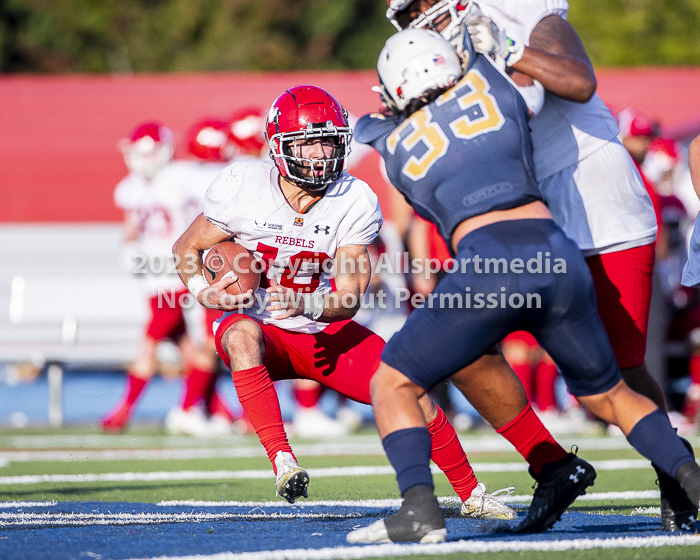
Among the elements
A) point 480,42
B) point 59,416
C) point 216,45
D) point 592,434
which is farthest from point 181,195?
point 216,45

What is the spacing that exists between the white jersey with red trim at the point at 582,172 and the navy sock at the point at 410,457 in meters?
1.08

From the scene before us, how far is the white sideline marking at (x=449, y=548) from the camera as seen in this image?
2.73m

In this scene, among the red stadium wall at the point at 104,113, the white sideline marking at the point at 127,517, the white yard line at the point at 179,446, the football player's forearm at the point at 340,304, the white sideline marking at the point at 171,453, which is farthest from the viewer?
the red stadium wall at the point at 104,113

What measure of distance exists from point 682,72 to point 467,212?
11403 mm

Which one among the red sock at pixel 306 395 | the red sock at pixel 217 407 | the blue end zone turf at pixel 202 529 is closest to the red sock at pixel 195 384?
the red sock at pixel 217 407

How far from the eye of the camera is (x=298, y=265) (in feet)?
13.4

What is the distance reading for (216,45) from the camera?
24438 millimetres

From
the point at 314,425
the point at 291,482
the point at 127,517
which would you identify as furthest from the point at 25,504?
the point at 314,425

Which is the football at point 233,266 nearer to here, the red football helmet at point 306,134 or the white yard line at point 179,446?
the red football helmet at point 306,134

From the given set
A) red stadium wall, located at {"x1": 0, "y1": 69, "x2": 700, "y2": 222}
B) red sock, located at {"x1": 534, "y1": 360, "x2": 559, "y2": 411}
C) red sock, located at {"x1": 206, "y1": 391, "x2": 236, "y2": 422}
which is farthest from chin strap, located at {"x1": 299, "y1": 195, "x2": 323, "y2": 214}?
red stadium wall, located at {"x1": 0, "y1": 69, "x2": 700, "y2": 222}

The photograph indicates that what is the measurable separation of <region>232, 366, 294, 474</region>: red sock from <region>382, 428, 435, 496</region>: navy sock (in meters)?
0.83

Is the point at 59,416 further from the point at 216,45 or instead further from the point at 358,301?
the point at 216,45

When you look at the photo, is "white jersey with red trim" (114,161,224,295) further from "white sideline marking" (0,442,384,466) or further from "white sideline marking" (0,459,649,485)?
"white sideline marking" (0,459,649,485)

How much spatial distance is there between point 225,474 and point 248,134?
11.3 feet
